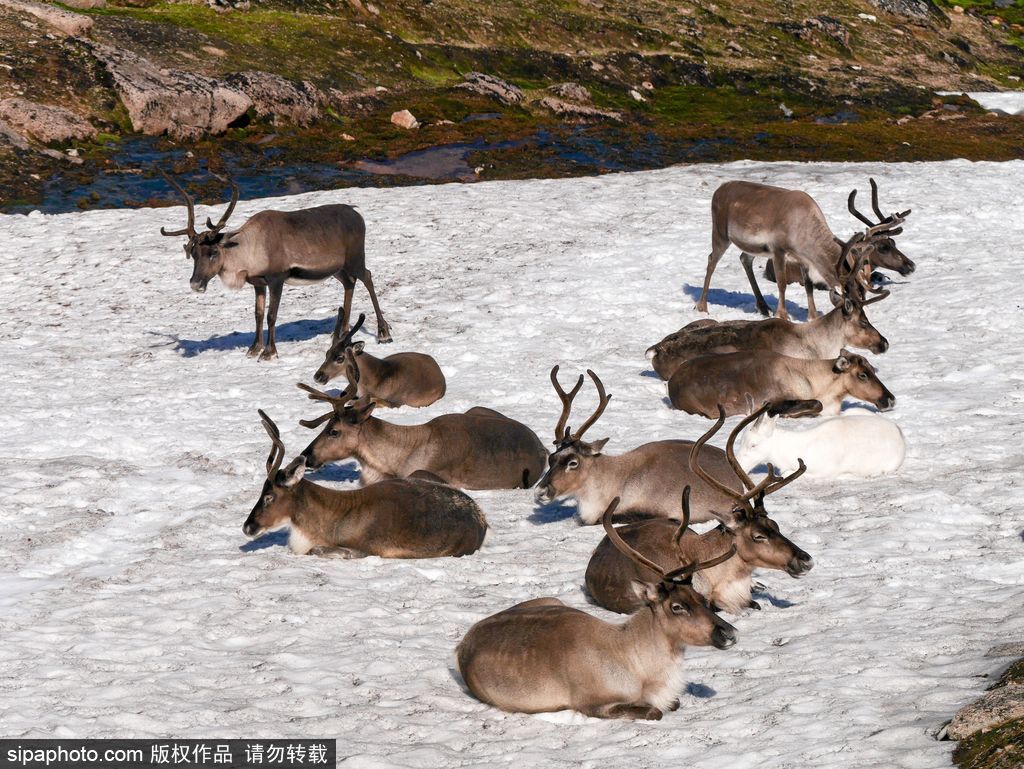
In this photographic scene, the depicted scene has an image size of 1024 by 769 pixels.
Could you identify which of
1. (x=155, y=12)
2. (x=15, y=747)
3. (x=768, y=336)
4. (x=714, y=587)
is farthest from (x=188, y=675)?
(x=155, y=12)

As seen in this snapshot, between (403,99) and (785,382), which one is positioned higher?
(785,382)

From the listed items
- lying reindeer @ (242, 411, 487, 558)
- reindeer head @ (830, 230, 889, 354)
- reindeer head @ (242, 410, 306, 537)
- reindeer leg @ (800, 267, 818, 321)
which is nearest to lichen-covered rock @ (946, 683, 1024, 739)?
lying reindeer @ (242, 411, 487, 558)

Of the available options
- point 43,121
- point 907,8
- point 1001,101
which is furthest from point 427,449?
point 907,8

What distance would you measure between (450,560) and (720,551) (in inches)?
99.4

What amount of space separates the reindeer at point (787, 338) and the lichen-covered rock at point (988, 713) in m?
9.42

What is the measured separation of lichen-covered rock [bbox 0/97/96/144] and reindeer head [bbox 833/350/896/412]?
25336 millimetres

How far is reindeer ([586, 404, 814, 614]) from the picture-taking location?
9.14 m

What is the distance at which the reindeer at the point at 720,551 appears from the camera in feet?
30.0

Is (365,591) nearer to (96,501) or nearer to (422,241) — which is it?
(96,501)

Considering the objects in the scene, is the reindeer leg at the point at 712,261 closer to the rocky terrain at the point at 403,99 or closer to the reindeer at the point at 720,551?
the reindeer at the point at 720,551

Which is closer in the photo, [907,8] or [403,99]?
[403,99]

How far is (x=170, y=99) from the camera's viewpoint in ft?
117

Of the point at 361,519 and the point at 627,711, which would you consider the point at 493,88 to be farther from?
the point at 627,711

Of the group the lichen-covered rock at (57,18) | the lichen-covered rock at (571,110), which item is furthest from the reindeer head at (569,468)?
the lichen-covered rock at (571,110)
